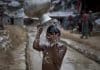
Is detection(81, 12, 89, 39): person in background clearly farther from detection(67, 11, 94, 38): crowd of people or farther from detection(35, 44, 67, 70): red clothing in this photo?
detection(35, 44, 67, 70): red clothing

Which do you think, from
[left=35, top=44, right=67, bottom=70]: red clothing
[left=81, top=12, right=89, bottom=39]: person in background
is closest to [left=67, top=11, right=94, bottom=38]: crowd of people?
[left=81, top=12, right=89, bottom=39]: person in background

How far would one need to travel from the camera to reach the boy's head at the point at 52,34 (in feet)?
8.16

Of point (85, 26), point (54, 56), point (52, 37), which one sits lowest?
point (85, 26)

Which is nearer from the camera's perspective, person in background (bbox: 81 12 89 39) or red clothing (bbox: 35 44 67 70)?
red clothing (bbox: 35 44 67 70)

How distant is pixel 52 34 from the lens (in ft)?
8.24

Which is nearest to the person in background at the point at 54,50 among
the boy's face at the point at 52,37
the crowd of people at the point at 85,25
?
the boy's face at the point at 52,37

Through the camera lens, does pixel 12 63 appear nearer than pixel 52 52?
No

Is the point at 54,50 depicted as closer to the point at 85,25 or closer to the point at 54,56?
the point at 54,56

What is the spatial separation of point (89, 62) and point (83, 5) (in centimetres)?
903

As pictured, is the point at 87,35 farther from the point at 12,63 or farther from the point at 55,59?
the point at 55,59

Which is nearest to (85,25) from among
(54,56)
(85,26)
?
(85,26)

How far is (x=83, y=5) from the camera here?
16.8m

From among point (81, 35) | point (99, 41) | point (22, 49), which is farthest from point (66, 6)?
point (22, 49)

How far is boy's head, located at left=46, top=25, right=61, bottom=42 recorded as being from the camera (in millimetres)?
2488
